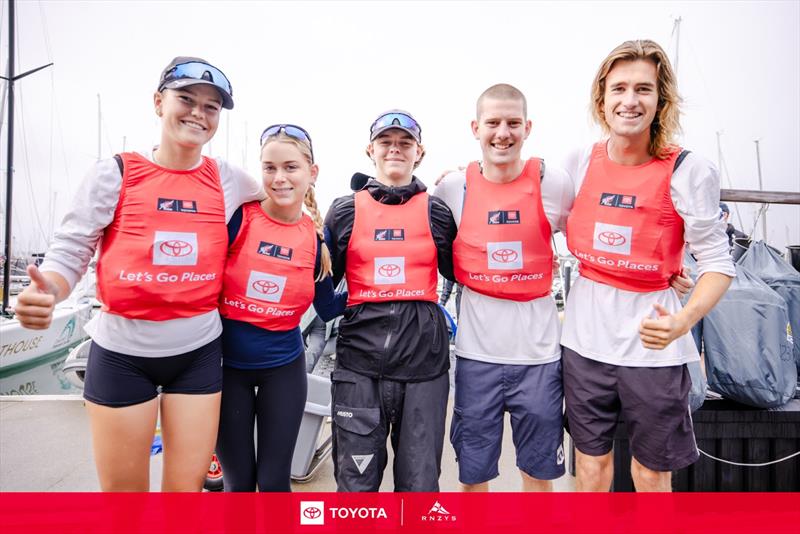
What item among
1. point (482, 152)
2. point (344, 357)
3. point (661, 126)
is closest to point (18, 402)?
point (344, 357)

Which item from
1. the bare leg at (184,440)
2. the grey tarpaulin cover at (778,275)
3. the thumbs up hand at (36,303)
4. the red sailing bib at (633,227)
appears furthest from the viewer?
the grey tarpaulin cover at (778,275)

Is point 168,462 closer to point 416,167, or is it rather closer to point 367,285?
point 367,285

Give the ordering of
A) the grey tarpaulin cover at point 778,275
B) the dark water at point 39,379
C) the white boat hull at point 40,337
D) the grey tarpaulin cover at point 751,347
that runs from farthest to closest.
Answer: the dark water at point 39,379, the white boat hull at point 40,337, the grey tarpaulin cover at point 778,275, the grey tarpaulin cover at point 751,347

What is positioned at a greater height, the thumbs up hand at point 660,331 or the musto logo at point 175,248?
the musto logo at point 175,248

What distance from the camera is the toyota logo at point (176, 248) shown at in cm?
Result: 162

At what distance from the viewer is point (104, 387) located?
156cm

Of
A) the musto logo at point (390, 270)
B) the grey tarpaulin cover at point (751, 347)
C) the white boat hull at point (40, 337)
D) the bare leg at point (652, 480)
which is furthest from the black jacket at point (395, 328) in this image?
the white boat hull at point (40, 337)

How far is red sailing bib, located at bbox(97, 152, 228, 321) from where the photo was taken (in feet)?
5.21

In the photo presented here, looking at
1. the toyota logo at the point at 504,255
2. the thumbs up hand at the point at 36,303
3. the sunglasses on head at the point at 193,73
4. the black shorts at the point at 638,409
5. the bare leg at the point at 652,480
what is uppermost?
the sunglasses on head at the point at 193,73

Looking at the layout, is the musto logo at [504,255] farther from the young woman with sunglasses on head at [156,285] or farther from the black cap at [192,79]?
the black cap at [192,79]

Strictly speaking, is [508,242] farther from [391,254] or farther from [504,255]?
[391,254]
